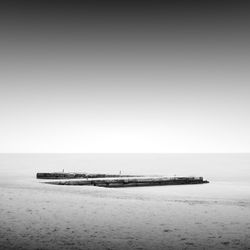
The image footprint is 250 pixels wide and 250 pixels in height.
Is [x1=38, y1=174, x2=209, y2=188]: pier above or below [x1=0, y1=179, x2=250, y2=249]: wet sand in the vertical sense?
above

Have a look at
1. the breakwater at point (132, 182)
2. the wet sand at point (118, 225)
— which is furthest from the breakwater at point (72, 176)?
the wet sand at point (118, 225)

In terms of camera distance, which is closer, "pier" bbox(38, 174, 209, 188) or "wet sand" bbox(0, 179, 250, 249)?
"wet sand" bbox(0, 179, 250, 249)

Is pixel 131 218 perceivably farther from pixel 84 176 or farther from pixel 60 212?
pixel 84 176

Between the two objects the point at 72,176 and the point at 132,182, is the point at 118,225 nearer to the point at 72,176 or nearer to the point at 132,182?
the point at 132,182

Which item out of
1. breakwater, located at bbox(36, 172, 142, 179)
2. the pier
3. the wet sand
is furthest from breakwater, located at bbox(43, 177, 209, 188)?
the wet sand

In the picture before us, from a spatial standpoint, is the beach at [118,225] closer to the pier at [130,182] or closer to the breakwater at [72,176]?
the pier at [130,182]

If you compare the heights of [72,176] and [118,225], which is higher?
[72,176]

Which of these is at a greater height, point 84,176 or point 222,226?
point 84,176

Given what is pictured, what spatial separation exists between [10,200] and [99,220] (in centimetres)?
898

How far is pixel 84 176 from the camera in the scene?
2307 inches

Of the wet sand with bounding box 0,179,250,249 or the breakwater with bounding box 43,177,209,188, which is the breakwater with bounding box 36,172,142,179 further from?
the wet sand with bounding box 0,179,250,249

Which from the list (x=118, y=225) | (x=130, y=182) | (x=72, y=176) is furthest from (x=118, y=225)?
(x=72, y=176)

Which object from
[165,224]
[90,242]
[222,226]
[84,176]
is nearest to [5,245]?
[90,242]

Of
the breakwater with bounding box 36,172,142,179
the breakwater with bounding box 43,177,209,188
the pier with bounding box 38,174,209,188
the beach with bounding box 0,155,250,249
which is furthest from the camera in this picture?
the breakwater with bounding box 36,172,142,179
